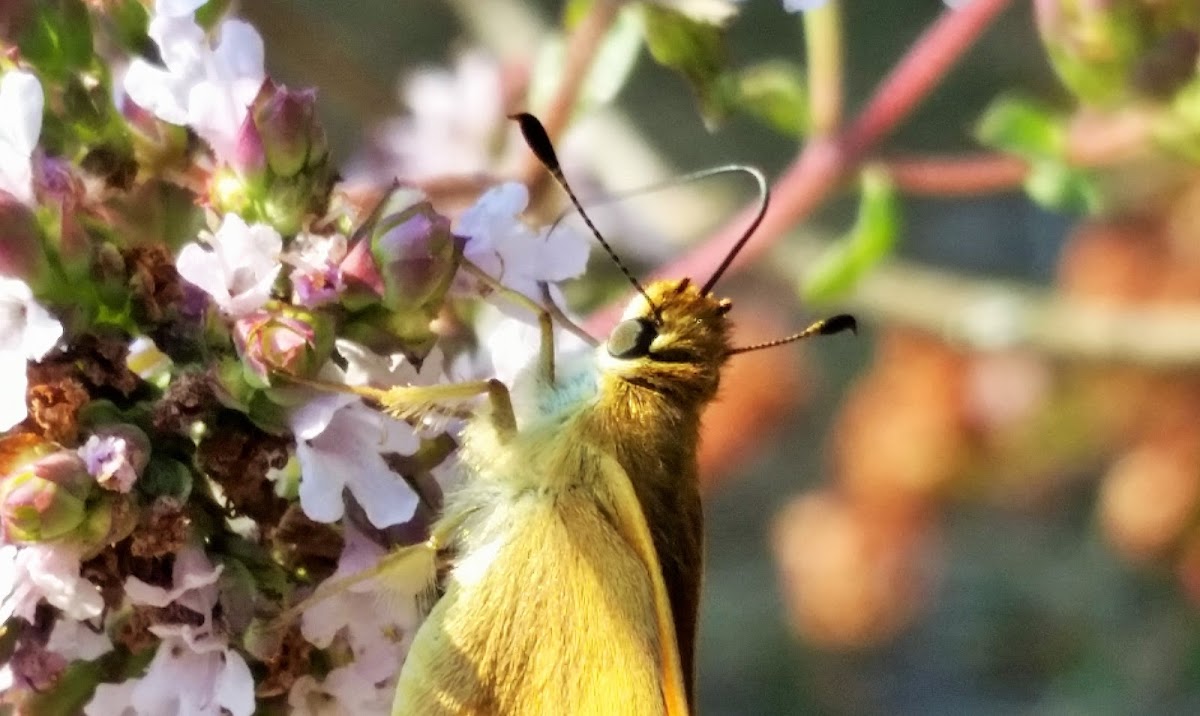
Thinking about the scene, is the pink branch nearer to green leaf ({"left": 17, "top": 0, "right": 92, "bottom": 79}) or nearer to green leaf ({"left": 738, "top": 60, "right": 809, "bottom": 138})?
green leaf ({"left": 738, "top": 60, "right": 809, "bottom": 138})

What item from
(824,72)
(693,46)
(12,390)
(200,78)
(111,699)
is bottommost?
(111,699)

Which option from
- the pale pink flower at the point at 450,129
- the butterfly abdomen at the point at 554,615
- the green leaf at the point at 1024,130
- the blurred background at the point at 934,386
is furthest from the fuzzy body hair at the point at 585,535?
the pale pink flower at the point at 450,129

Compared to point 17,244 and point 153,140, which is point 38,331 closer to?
point 17,244

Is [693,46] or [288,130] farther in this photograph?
[693,46]

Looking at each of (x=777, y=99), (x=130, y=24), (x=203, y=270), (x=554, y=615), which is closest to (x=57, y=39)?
(x=130, y=24)

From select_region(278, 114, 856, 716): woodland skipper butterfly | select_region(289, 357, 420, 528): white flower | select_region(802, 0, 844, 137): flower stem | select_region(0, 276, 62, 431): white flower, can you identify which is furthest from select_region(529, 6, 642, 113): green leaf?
select_region(0, 276, 62, 431): white flower

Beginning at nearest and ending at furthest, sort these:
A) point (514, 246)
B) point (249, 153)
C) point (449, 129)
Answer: point (249, 153) → point (514, 246) → point (449, 129)

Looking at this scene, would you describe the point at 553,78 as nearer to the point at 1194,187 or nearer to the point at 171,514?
the point at 171,514
